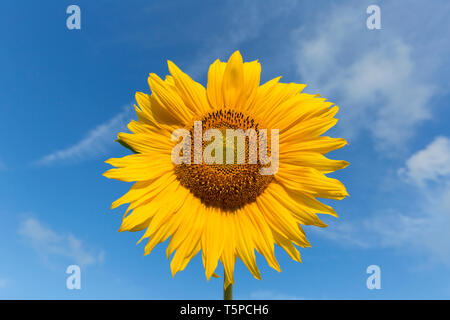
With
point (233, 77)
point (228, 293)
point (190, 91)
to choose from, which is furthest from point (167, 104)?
point (228, 293)

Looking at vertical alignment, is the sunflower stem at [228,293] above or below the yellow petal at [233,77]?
below

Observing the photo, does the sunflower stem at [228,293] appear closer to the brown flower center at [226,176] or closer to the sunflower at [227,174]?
the sunflower at [227,174]

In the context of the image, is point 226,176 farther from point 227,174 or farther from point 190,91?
point 190,91

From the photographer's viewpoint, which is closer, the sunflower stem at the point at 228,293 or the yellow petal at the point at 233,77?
the sunflower stem at the point at 228,293

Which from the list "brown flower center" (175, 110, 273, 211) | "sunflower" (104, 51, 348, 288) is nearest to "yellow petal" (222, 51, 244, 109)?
"sunflower" (104, 51, 348, 288)

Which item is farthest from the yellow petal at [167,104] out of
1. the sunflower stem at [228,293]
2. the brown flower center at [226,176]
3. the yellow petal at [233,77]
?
the sunflower stem at [228,293]

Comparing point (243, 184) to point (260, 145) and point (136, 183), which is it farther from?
point (136, 183)

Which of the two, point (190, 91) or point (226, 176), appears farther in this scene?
point (190, 91)

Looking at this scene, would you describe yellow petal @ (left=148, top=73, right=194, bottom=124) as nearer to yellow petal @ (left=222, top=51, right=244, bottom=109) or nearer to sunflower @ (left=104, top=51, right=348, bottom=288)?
sunflower @ (left=104, top=51, right=348, bottom=288)
